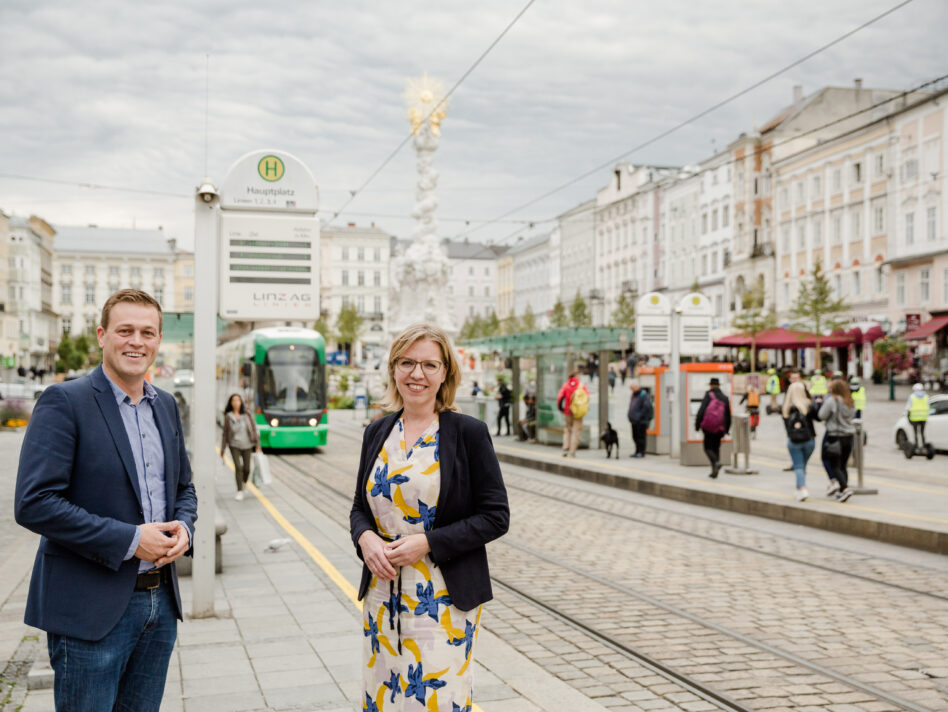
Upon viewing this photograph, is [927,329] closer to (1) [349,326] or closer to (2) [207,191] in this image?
(2) [207,191]

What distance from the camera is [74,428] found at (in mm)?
3096

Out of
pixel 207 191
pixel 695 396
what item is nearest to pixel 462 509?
pixel 207 191

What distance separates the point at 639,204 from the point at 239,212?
267 ft

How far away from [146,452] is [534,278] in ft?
378

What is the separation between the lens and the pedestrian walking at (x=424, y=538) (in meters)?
3.34

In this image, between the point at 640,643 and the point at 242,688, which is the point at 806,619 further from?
the point at 242,688

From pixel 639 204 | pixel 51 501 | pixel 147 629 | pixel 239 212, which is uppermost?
pixel 639 204

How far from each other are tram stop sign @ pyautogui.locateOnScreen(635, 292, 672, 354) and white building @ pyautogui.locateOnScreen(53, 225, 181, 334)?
111 metres

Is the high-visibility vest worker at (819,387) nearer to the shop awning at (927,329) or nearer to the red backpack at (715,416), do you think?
the red backpack at (715,416)

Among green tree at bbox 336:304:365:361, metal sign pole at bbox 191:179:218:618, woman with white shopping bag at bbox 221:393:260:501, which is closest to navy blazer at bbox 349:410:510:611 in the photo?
metal sign pole at bbox 191:179:218:618

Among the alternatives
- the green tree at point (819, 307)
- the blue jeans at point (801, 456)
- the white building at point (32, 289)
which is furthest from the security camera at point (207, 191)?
the white building at point (32, 289)

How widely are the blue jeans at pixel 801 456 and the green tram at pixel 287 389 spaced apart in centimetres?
1358

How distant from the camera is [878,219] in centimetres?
5066

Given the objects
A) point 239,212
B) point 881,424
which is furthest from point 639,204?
point 239,212
